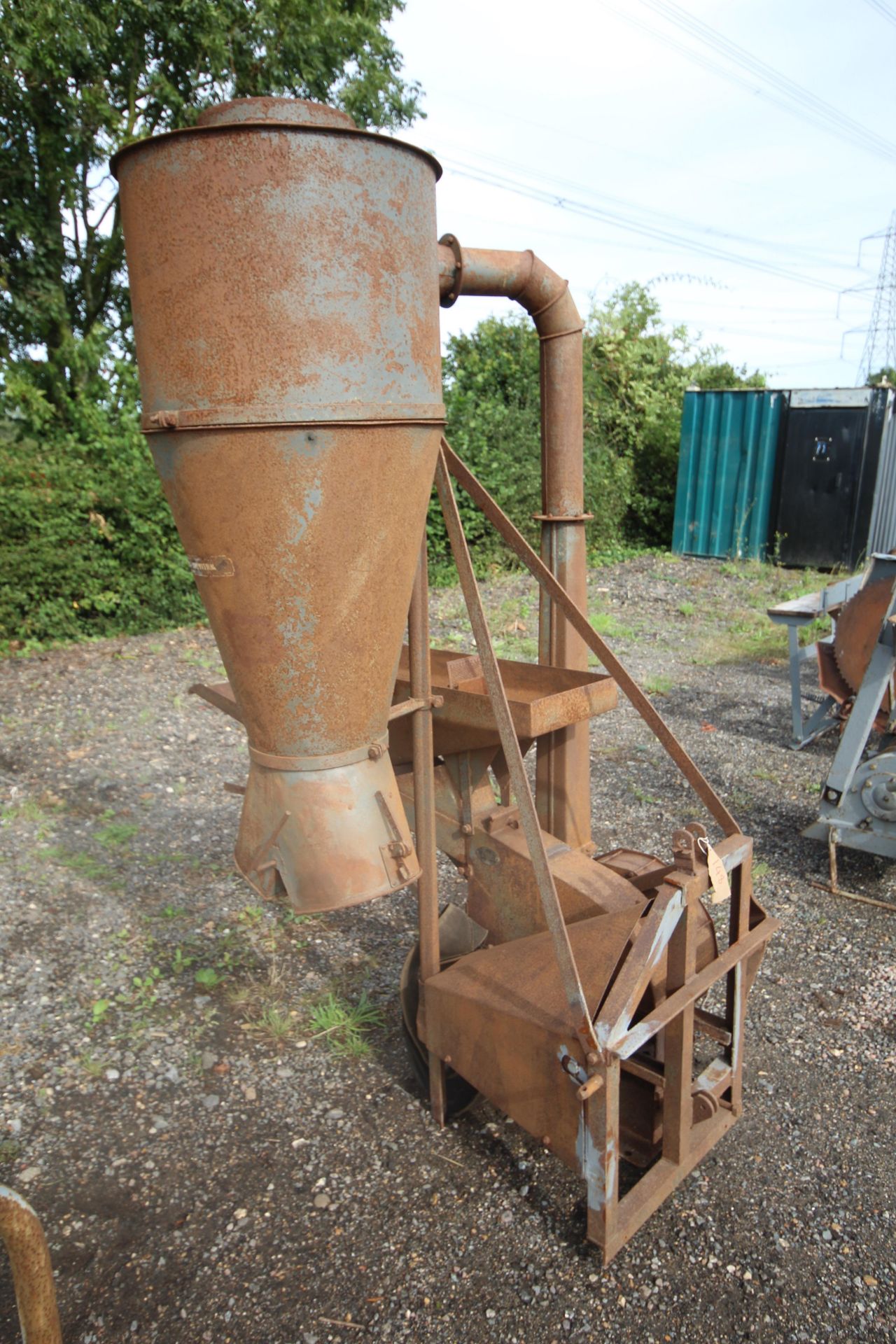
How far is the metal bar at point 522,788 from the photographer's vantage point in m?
1.97

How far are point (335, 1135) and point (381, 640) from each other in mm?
1514

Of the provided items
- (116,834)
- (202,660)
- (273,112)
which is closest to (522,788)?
(273,112)

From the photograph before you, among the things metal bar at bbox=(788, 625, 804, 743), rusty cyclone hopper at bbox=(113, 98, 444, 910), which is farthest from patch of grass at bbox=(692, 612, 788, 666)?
rusty cyclone hopper at bbox=(113, 98, 444, 910)

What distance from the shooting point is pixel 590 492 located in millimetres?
12055

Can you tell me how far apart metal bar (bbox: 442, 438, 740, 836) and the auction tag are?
0.85ft

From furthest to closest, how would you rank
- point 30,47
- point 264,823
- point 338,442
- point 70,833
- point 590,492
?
point 590,492 < point 30,47 < point 70,833 < point 264,823 < point 338,442

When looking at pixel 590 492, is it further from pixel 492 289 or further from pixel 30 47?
pixel 492 289

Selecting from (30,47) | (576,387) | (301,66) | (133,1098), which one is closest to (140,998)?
(133,1098)

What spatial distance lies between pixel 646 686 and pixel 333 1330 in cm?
556

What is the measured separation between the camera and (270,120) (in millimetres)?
1792

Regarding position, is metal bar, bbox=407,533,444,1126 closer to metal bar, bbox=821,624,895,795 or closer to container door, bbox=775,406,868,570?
metal bar, bbox=821,624,895,795

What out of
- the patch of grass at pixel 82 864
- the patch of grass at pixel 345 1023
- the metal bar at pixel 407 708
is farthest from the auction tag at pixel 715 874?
the patch of grass at pixel 82 864

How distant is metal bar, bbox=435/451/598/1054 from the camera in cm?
197

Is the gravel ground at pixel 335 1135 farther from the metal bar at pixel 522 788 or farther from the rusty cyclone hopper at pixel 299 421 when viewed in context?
the rusty cyclone hopper at pixel 299 421
